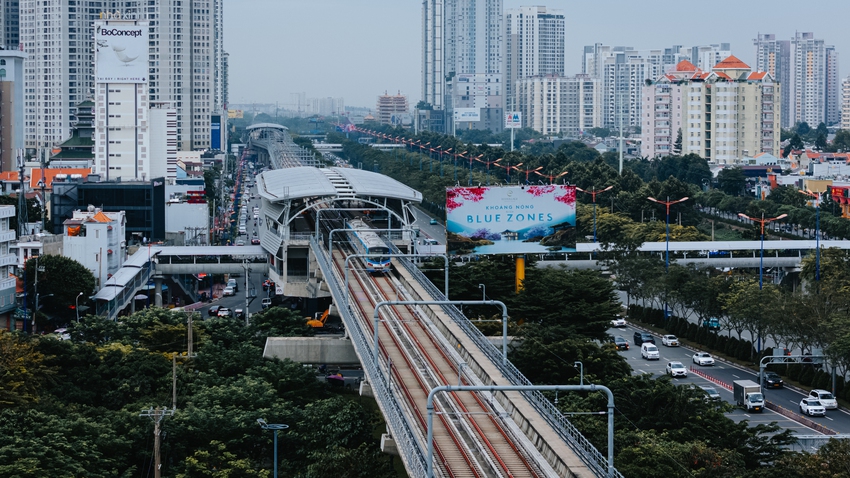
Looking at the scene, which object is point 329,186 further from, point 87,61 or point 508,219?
point 87,61

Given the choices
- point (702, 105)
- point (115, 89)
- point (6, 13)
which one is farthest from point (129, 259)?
point (6, 13)

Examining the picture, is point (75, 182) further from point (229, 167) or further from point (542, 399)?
point (229, 167)

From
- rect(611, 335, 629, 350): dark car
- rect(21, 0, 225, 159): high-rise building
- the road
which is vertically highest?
rect(21, 0, 225, 159): high-rise building

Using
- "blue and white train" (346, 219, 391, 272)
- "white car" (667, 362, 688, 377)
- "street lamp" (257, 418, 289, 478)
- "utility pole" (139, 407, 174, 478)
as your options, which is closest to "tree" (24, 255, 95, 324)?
"blue and white train" (346, 219, 391, 272)

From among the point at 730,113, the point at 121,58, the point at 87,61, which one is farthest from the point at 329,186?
the point at 87,61

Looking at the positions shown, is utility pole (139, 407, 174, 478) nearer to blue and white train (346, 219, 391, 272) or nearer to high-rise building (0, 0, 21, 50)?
blue and white train (346, 219, 391, 272)

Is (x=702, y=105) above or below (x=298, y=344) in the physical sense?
above
